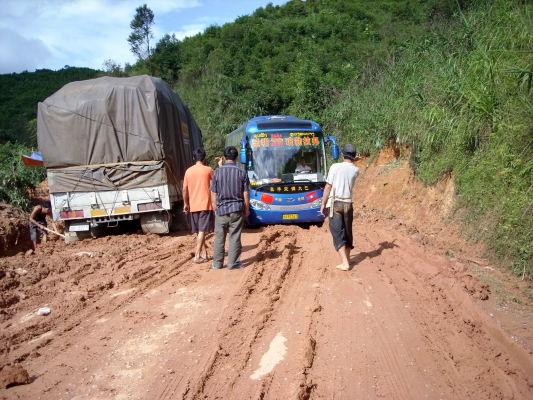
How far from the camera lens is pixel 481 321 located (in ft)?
15.7

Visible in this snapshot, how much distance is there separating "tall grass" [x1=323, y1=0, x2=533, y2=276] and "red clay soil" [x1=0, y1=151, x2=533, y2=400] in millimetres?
752

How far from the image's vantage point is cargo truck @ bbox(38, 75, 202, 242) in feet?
32.3

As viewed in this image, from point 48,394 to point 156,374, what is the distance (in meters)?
0.84

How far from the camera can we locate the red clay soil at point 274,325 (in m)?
3.74

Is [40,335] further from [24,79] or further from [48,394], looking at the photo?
[24,79]

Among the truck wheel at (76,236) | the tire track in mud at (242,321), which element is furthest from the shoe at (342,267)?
the truck wheel at (76,236)

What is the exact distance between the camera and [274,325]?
4.87 meters

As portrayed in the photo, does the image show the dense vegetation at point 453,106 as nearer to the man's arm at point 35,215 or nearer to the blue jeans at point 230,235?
the blue jeans at point 230,235

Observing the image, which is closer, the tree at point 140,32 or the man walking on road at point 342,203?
the man walking on road at point 342,203

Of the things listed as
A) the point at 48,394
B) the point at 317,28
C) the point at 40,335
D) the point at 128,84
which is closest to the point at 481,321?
the point at 48,394

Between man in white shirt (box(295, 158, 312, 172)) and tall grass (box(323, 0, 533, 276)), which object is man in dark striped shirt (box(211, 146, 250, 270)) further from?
man in white shirt (box(295, 158, 312, 172))

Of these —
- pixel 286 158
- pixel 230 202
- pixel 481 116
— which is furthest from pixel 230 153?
pixel 481 116

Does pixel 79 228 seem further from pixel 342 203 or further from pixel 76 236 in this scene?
pixel 342 203

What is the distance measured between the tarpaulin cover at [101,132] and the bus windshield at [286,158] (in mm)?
2226
